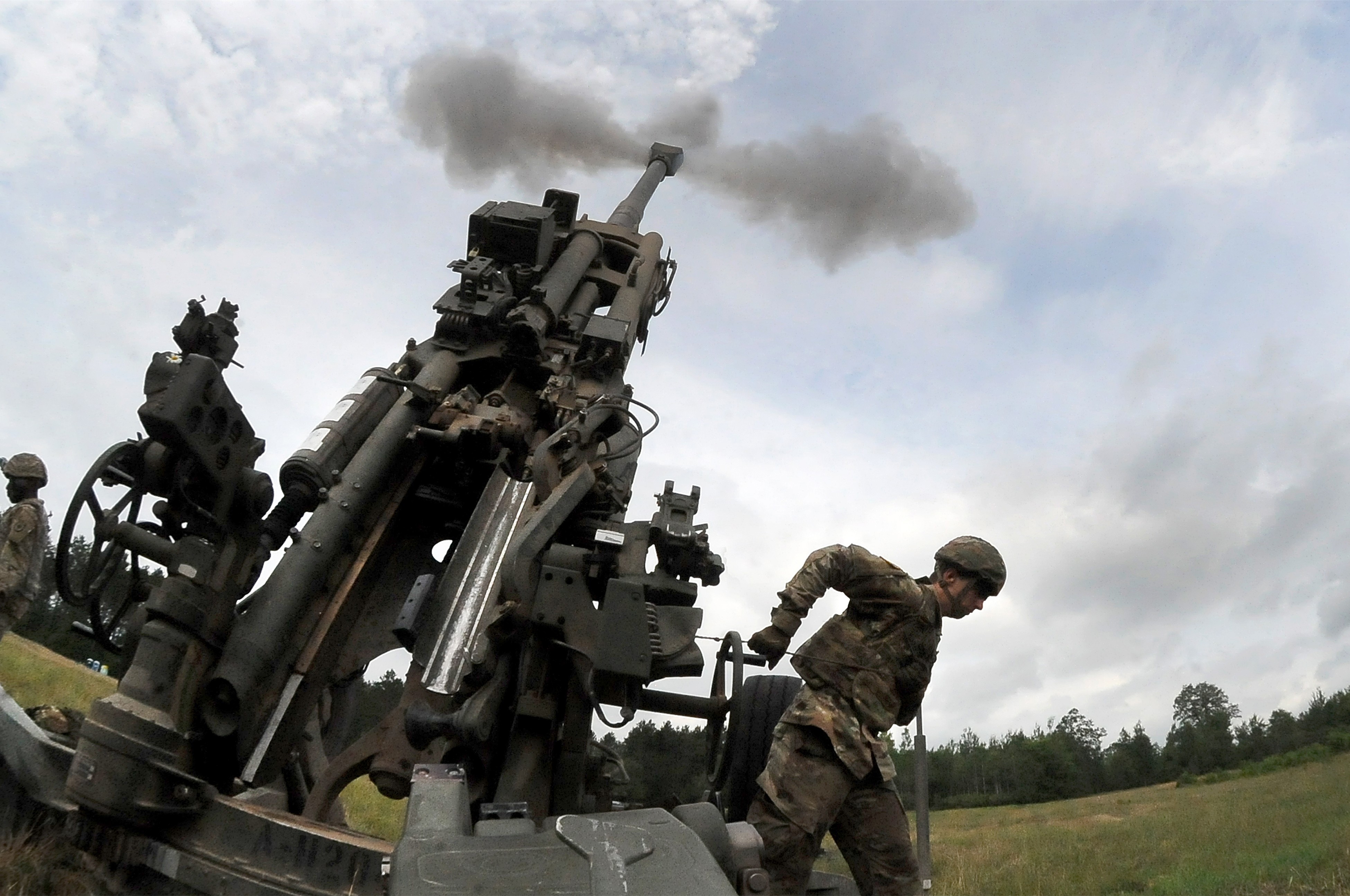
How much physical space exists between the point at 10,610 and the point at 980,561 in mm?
5380

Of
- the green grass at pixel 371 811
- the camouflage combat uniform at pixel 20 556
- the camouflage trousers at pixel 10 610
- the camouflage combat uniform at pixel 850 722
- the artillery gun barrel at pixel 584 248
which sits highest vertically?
the artillery gun barrel at pixel 584 248

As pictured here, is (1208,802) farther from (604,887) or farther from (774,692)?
(604,887)

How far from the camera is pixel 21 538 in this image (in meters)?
5.94

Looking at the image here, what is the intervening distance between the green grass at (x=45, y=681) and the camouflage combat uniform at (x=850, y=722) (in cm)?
598

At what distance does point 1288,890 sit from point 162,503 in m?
5.47

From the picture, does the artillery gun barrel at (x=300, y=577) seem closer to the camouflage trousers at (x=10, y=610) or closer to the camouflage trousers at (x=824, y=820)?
the camouflage trousers at (x=10, y=610)

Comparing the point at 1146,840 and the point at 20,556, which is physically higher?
the point at 20,556

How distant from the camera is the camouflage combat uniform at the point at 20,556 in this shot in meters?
5.90

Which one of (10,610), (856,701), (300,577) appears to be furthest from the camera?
(10,610)

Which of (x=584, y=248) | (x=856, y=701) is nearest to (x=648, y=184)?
(x=584, y=248)

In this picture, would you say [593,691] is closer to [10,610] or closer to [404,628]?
[404,628]

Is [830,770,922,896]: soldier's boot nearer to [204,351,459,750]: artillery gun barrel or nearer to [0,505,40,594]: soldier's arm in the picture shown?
[204,351,459,750]: artillery gun barrel

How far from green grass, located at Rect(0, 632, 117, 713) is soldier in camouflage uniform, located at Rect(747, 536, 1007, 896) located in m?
5.98

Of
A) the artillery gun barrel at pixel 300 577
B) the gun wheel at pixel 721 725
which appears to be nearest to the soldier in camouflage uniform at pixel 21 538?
the artillery gun barrel at pixel 300 577
